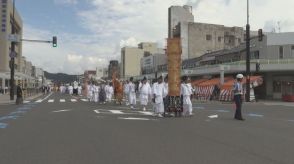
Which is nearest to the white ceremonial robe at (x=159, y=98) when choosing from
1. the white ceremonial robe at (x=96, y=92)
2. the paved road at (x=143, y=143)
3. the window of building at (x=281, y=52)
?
the paved road at (x=143, y=143)

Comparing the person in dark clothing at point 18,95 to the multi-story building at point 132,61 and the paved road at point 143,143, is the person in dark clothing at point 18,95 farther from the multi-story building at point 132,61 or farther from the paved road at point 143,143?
the multi-story building at point 132,61

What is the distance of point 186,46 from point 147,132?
7702 cm

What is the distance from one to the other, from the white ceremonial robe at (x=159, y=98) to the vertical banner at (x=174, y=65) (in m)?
0.41

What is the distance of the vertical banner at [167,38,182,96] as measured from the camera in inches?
834

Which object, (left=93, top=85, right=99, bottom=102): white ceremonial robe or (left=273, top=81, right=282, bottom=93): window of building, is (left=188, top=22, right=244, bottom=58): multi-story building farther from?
(left=93, top=85, right=99, bottom=102): white ceremonial robe

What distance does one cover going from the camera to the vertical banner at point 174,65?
21.2 meters

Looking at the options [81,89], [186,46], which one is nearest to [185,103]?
[81,89]

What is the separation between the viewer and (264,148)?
36.7ft

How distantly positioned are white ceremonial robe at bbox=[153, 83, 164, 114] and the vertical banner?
41 cm

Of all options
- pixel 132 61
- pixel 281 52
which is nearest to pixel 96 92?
pixel 281 52

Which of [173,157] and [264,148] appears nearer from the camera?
[173,157]

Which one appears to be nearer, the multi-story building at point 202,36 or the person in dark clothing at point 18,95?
the person in dark clothing at point 18,95

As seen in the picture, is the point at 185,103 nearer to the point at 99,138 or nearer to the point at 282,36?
the point at 99,138

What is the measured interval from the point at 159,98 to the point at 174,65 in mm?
1592
